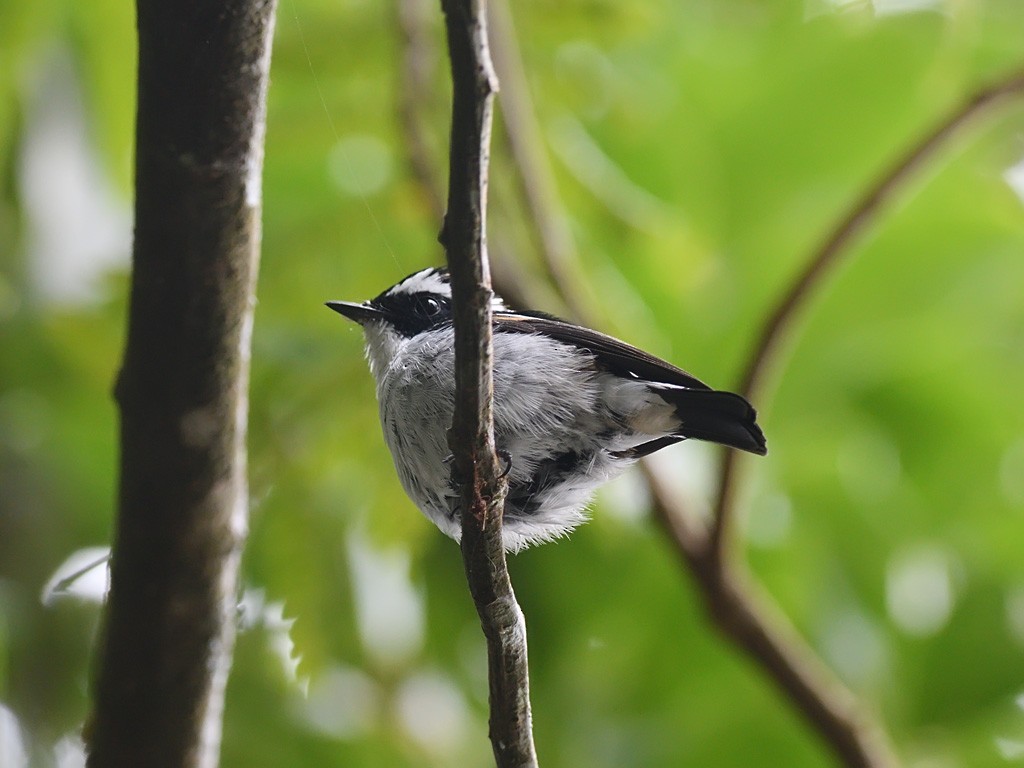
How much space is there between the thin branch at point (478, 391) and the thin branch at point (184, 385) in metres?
0.64

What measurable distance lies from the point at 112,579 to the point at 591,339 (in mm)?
1142

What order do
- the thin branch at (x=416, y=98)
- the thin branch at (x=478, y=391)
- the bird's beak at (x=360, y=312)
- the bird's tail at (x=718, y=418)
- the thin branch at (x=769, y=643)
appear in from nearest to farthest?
the thin branch at (x=478, y=391) < the bird's tail at (x=718, y=418) < the bird's beak at (x=360, y=312) < the thin branch at (x=769, y=643) < the thin branch at (x=416, y=98)

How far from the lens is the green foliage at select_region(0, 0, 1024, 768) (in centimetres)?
340

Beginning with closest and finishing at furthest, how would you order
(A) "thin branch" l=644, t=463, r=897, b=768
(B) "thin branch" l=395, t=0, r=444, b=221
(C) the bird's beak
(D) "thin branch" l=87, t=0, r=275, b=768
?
(D) "thin branch" l=87, t=0, r=275, b=768 → (C) the bird's beak → (A) "thin branch" l=644, t=463, r=897, b=768 → (B) "thin branch" l=395, t=0, r=444, b=221

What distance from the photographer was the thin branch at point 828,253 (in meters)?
3.21

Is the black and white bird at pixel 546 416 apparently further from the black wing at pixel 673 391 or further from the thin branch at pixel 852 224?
the thin branch at pixel 852 224

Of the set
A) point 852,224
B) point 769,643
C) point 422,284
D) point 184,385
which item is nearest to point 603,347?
point 422,284

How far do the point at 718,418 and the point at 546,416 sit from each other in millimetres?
396

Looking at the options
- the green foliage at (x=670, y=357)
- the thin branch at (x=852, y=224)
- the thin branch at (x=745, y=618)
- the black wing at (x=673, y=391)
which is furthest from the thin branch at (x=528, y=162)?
the black wing at (x=673, y=391)

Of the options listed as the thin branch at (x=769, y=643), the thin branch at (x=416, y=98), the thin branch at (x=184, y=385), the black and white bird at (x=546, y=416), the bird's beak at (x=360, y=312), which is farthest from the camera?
the thin branch at (x=416, y=98)

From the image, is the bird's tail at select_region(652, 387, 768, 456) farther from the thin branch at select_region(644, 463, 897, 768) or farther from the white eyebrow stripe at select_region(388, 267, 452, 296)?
the thin branch at select_region(644, 463, 897, 768)

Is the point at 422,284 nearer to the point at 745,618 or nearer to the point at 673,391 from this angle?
the point at 673,391

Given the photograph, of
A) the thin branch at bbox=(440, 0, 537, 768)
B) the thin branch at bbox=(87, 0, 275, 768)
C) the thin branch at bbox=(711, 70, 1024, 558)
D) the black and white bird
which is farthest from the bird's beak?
the thin branch at bbox=(440, 0, 537, 768)

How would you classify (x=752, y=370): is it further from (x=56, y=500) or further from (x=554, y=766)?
(x=56, y=500)
